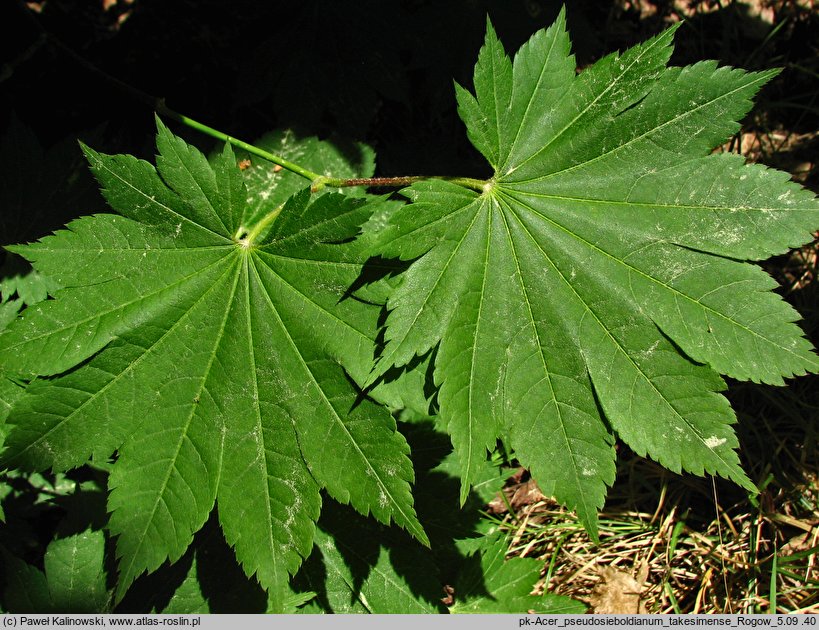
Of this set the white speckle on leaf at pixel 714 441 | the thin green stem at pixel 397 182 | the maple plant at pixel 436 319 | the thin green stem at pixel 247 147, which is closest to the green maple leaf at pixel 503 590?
the maple plant at pixel 436 319

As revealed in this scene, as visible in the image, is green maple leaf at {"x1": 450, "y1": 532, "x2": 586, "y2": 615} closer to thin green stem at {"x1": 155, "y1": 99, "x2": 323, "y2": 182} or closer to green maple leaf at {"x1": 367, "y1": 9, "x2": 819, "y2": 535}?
green maple leaf at {"x1": 367, "y1": 9, "x2": 819, "y2": 535}

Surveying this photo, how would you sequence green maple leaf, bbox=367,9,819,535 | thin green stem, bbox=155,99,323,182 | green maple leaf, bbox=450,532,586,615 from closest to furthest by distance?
green maple leaf, bbox=367,9,819,535 → thin green stem, bbox=155,99,323,182 → green maple leaf, bbox=450,532,586,615

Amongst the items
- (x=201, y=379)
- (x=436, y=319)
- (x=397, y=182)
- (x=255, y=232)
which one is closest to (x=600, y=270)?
(x=436, y=319)

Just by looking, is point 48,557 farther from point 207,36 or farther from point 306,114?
point 207,36

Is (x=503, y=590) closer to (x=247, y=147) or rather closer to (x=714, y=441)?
(x=714, y=441)

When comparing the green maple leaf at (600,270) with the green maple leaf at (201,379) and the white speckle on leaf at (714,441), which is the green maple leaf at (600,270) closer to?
the white speckle on leaf at (714,441)

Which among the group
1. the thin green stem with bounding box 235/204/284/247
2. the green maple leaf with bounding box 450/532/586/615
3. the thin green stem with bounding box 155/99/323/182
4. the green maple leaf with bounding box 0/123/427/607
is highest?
the thin green stem with bounding box 155/99/323/182

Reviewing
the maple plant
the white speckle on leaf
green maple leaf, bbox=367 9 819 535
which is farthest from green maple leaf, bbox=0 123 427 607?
the white speckle on leaf

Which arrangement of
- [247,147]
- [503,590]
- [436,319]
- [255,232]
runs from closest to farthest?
1. [436,319]
2. [255,232]
3. [247,147]
4. [503,590]
